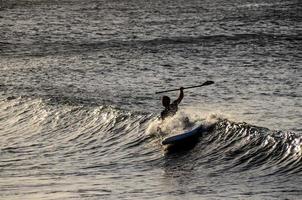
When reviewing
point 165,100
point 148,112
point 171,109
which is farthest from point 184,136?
point 148,112

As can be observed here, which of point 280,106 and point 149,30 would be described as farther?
point 149,30

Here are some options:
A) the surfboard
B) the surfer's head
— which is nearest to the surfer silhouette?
the surfer's head

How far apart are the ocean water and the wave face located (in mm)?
55

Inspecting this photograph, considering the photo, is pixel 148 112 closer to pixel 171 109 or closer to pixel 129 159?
pixel 171 109

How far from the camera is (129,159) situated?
3247 centimetres

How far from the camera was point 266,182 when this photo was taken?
26.6 m

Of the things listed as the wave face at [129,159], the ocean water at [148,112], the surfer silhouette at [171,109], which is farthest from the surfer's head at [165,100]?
the wave face at [129,159]

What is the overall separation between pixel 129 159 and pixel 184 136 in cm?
274

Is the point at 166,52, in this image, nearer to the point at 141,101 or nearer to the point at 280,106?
the point at 141,101

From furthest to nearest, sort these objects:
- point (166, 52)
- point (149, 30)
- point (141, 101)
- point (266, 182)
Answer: point (149, 30)
point (166, 52)
point (141, 101)
point (266, 182)

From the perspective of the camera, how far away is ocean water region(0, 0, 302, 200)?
27.7m

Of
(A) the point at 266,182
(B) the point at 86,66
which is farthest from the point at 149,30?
(A) the point at 266,182

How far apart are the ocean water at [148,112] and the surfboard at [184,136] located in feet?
1.49

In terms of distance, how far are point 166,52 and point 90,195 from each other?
40.6m
